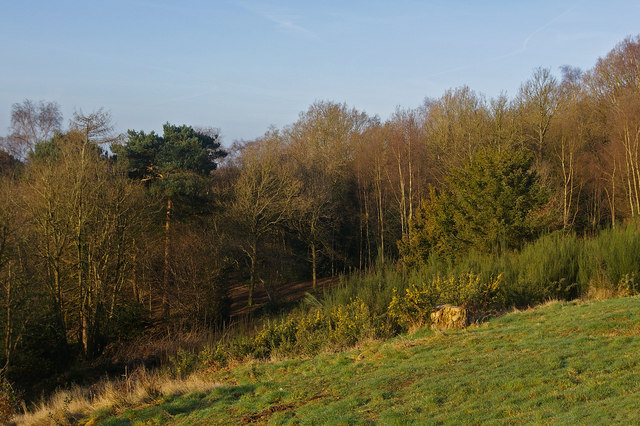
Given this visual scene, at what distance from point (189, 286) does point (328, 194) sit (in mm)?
17038

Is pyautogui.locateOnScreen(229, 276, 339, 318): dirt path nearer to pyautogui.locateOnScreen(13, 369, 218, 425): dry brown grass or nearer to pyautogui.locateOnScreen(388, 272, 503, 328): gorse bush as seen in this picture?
pyautogui.locateOnScreen(388, 272, 503, 328): gorse bush

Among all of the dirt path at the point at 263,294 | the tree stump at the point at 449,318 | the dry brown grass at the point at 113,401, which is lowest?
the dirt path at the point at 263,294

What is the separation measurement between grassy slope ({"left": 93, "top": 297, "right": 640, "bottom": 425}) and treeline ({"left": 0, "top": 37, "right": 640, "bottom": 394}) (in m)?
13.0

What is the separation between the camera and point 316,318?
16.6 meters

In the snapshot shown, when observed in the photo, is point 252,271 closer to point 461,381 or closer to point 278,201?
point 278,201

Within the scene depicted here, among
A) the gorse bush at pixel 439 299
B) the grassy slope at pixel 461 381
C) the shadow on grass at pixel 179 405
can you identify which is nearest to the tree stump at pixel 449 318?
the grassy slope at pixel 461 381

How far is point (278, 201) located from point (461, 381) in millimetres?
32119

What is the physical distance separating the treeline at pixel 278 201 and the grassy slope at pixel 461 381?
1297cm

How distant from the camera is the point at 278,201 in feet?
128

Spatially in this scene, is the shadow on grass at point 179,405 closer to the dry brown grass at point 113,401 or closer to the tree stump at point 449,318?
the dry brown grass at point 113,401

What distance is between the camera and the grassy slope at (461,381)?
6117 mm

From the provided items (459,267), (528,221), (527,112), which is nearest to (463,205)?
(528,221)

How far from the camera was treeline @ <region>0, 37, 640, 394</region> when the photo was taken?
2444 cm

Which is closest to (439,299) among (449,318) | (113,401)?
(449,318)
